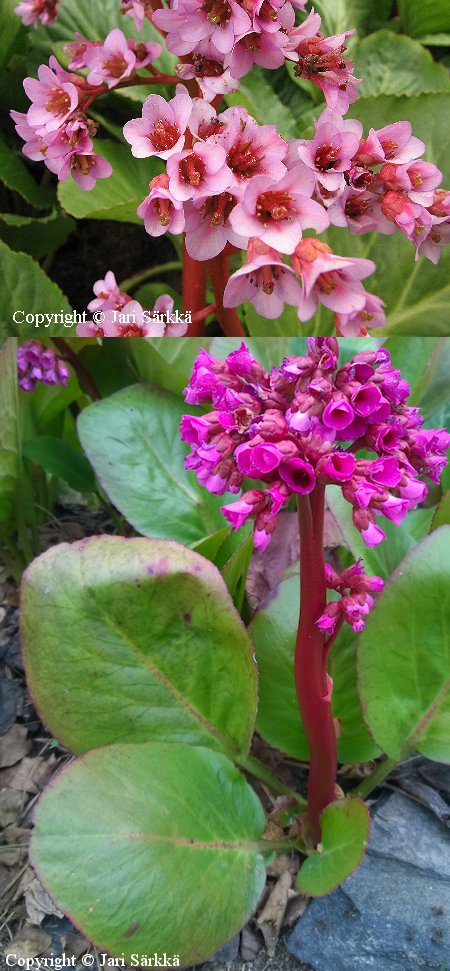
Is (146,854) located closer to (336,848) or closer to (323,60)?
(336,848)

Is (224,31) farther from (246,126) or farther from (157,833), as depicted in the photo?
(157,833)

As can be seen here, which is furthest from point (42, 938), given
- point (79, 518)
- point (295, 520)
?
point (79, 518)

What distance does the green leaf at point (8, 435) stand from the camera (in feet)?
A: 2.52

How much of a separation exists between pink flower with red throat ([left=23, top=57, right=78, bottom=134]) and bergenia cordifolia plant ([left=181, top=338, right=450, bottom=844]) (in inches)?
6.4

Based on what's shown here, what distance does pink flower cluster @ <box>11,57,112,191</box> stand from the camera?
47 centimetres

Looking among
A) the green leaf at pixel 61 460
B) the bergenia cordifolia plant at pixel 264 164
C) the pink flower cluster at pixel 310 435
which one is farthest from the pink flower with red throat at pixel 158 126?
the green leaf at pixel 61 460

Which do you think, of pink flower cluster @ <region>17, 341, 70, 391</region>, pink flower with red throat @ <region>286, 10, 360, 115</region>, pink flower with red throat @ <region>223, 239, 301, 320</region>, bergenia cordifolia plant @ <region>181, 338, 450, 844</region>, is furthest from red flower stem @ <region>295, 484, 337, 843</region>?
pink flower cluster @ <region>17, 341, 70, 391</region>

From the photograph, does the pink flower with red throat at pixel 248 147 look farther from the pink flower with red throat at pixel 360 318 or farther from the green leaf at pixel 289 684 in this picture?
the green leaf at pixel 289 684

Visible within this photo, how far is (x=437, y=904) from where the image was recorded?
0.61 m

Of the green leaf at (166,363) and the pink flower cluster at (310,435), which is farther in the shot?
the green leaf at (166,363)

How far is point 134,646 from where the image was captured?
1.97 ft

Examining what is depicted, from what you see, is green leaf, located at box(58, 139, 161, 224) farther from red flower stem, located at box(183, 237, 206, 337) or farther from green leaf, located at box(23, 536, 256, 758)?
green leaf, located at box(23, 536, 256, 758)

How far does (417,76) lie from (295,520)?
1.30 feet

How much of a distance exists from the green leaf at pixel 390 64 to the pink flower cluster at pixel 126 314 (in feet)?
0.56
